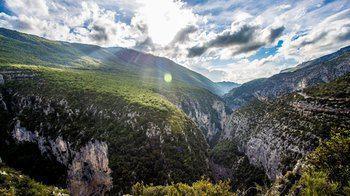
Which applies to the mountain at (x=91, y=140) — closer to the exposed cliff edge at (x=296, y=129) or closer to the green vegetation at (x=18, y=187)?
the exposed cliff edge at (x=296, y=129)

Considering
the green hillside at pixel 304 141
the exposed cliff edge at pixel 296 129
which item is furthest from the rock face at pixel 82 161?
the exposed cliff edge at pixel 296 129

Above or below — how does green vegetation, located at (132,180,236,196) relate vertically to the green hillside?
below

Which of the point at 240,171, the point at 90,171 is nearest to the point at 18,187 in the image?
the point at 90,171

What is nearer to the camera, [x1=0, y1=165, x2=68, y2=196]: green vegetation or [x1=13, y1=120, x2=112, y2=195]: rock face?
[x1=0, y1=165, x2=68, y2=196]: green vegetation

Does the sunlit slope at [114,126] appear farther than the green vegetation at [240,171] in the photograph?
No

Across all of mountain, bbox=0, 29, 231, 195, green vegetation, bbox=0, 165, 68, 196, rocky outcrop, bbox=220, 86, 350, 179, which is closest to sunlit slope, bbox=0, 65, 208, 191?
mountain, bbox=0, 29, 231, 195

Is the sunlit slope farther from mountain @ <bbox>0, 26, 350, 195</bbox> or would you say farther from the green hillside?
the green hillside

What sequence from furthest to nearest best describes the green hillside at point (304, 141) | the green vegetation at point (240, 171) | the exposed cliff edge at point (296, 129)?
the green vegetation at point (240, 171), the exposed cliff edge at point (296, 129), the green hillside at point (304, 141)

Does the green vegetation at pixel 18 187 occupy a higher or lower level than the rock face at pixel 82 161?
higher

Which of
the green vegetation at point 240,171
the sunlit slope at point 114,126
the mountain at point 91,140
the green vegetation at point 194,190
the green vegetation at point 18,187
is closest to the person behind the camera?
the green vegetation at point 18,187
